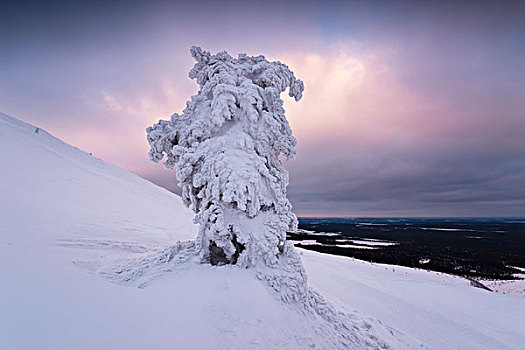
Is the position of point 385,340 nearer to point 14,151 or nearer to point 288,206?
point 288,206

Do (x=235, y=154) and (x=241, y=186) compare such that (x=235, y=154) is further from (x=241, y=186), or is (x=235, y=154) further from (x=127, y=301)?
(x=127, y=301)

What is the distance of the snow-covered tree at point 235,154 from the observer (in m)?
5.71

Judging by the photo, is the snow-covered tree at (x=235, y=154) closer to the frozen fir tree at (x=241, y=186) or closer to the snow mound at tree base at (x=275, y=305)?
the frozen fir tree at (x=241, y=186)

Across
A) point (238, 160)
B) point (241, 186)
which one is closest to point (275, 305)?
point (241, 186)

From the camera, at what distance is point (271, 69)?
7.04m

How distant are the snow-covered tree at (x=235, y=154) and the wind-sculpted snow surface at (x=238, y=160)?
2 centimetres

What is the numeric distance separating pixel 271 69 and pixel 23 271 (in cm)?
711

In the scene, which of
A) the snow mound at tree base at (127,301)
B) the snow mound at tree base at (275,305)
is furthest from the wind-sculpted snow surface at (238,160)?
the snow mound at tree base at (127,301)

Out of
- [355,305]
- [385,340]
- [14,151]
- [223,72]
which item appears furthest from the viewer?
[14,151]

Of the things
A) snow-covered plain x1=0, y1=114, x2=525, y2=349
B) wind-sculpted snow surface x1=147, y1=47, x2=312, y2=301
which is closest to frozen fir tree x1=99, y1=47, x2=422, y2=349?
wind-sculpted snow surface x1=147, y1=47, x2=312, y2=301

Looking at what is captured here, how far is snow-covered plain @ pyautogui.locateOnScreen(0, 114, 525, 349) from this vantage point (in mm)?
3055

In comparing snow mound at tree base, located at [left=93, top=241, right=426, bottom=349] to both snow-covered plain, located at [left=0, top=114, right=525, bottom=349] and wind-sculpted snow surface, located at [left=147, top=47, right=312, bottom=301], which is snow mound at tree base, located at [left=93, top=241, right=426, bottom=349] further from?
wind-sculpted snow surface, located at [left=147, top=47, right=312, bottom=301]

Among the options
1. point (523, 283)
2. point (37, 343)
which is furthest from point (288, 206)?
point (523, 283)

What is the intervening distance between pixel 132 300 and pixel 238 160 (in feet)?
11.8
